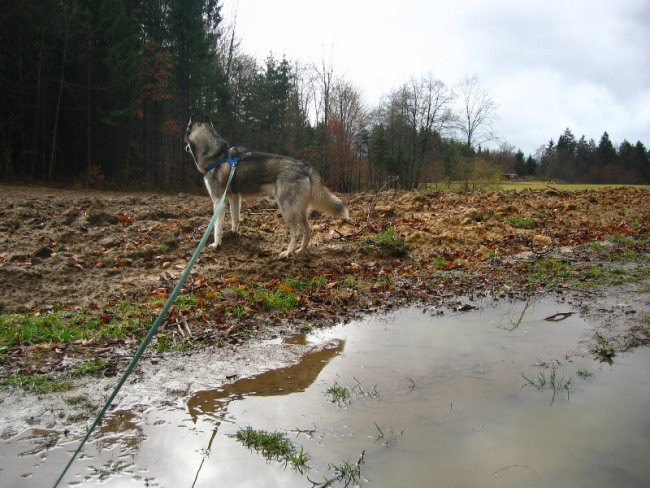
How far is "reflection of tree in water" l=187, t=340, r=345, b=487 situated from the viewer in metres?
3.20

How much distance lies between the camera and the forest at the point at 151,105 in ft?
74.8

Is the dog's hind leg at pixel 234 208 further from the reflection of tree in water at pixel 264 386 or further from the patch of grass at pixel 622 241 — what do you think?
the patch of grass at pixel 622 241

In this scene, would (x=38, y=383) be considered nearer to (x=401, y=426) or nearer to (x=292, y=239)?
(x=401, y=426)

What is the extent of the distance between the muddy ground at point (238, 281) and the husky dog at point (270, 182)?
1.86 feet

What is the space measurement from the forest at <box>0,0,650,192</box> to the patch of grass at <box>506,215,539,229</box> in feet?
13.4

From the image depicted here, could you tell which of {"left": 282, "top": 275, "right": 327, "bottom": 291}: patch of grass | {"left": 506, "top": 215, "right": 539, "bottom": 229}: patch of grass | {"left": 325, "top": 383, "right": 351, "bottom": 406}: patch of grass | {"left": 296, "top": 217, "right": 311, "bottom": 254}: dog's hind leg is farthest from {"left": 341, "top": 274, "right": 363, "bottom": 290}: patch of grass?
{"left": 506, "top": 215, "right": 539, "bottom": 229}: patch of grass

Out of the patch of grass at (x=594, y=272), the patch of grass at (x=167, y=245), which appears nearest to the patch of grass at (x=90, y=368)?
the patch of grass at (x=167, y=245)

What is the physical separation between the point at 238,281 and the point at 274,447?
12.2ft

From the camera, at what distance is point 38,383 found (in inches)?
137

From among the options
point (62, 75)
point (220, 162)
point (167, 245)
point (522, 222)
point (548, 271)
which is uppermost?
point (62, 75)

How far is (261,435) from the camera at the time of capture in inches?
112

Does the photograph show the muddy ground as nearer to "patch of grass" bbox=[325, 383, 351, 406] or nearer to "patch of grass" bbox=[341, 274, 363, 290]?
"patch of grass" bbox=[341, 274, 363, 290]

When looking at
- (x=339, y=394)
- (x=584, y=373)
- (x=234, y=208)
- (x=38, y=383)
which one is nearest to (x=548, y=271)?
(x=584, y=373)

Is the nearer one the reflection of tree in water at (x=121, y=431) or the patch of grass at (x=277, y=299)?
the reflection of tree in water at (x=121, y=431)
